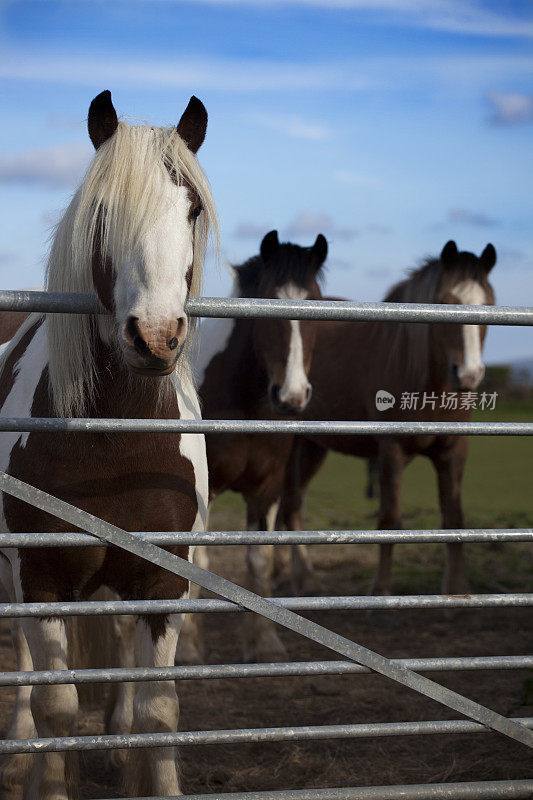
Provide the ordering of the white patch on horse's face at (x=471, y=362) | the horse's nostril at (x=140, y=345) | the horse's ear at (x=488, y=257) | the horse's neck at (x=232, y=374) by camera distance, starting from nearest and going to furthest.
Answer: the horse's nostril at (x=140, y=345) → the horse's neck at (x=232, y=374) → the white patch on horse's face at (x=471, y=362) → the horse's ear at (x=488, y=257)

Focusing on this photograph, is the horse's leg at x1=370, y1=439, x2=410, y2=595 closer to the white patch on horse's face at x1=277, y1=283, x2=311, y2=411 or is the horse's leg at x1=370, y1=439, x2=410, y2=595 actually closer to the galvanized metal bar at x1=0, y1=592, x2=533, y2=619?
the white patch on horse's face at x1=277, y1=283, x2=311, y2=411

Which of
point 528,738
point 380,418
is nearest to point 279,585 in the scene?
point 380,418

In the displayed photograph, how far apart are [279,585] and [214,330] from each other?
272cm

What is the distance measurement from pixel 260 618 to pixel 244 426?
10.5 feet


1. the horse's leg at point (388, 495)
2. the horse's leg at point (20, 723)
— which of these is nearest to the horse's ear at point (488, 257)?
the horse's leg at point (388, 495)

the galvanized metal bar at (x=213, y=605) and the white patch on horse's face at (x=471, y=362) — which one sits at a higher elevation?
the white patch on horse's face at (x=471, y=362)

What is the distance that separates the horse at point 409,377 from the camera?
5324 millimetres

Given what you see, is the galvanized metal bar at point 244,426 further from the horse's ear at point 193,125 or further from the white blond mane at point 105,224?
the horse's ear at point 193,125

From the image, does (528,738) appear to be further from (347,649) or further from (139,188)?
(139,188)

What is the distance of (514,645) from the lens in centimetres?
516

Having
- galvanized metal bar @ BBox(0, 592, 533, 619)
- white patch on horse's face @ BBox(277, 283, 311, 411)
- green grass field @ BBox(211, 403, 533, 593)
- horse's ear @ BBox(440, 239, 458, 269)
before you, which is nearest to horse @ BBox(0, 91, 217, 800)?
galvanized metal bar @ BBox(0, 592, 533, 619)

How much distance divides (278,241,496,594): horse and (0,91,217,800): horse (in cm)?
233

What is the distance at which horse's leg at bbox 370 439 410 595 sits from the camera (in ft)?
18.9

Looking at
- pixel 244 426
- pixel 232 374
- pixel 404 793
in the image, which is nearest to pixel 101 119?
pixel 244 426
